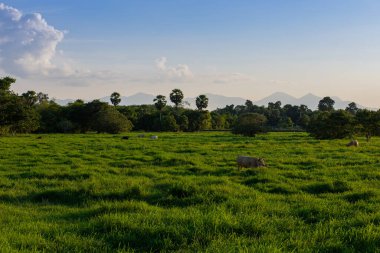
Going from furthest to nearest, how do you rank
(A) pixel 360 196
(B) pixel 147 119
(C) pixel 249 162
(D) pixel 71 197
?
(B) pixel 147 119 < (C) pixel 249 162 < (D) pixel 71 197 < (A) pixel 360 196

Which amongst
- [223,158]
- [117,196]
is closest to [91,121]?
[223,158]

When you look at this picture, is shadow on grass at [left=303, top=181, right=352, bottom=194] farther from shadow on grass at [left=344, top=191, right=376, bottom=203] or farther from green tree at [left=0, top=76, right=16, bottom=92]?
green tree at [left=0, top=76, right=16, bottom=92]

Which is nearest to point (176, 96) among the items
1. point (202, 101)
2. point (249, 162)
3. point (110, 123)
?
point (202, 101)

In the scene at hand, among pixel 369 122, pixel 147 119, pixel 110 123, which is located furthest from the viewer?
pixel 147 119

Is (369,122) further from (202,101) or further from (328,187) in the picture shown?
(202,101)

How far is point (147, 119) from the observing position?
336 feet

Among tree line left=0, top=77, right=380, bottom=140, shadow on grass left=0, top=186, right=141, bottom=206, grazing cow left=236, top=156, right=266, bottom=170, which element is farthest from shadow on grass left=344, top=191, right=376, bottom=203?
tree line left=0, top=77, right=380, bottom=140

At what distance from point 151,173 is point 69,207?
6018mm

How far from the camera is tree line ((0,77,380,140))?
4984cm

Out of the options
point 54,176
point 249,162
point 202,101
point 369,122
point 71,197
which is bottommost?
point 71,197

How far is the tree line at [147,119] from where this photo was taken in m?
49.8

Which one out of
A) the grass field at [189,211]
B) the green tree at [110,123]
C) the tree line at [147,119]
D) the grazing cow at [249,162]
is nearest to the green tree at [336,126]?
the tree line at [147,119]

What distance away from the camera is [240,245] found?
256 inches

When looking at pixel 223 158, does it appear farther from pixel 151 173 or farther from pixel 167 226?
pixel 167 226
